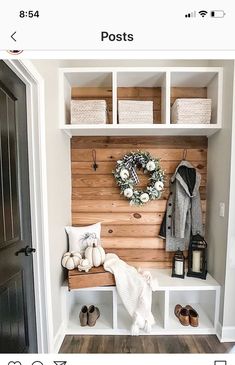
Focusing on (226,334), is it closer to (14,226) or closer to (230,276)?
(230,276)

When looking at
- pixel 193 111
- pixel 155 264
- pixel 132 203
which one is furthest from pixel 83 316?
pixel 193 111

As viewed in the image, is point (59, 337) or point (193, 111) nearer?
point (59, 337)

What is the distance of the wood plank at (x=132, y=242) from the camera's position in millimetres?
1588

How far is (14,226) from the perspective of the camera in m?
0.88

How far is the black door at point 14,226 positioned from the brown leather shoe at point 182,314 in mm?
937

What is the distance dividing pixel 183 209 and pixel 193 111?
0.69 metres

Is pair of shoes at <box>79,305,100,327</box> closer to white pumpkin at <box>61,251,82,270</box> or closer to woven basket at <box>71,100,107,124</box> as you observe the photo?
white pumpkin at <box>61,251,82,270</box>

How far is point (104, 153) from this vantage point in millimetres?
1565

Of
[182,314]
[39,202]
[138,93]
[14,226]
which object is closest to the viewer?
[14,226]

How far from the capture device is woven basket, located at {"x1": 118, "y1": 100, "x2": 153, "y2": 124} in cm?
131

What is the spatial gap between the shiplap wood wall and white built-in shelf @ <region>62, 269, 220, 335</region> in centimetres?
24

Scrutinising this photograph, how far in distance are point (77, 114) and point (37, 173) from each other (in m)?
0.53
